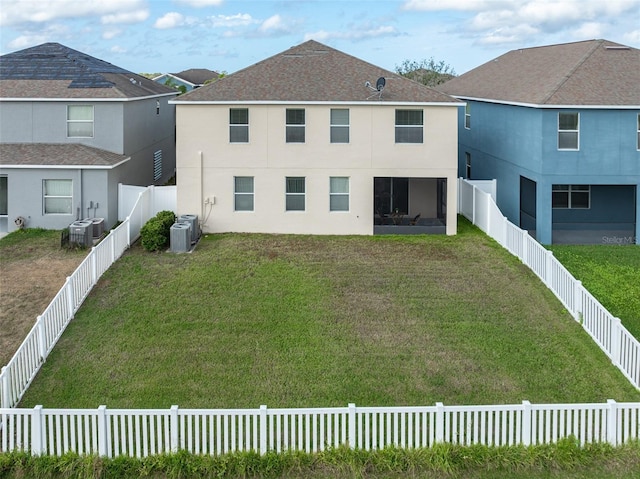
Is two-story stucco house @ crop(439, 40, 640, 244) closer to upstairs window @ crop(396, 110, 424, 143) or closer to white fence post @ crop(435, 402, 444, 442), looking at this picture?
upstairs window @ crop(396, 110, 424, 143)

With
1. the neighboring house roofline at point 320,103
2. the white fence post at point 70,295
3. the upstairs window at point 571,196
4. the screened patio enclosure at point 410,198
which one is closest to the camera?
the white fence post at point 70,295

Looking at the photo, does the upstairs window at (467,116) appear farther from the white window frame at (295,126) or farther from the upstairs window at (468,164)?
the white window frame at (295,126)

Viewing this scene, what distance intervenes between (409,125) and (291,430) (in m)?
15.0

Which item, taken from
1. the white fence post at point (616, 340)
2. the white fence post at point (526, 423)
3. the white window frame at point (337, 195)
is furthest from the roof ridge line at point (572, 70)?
the white fence post at point (526, 423)

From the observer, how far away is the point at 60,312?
15758 mm

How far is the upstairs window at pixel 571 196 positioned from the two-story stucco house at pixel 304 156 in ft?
17.3

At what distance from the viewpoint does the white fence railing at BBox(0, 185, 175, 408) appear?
12828mm

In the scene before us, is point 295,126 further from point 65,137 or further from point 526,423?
point 526,423

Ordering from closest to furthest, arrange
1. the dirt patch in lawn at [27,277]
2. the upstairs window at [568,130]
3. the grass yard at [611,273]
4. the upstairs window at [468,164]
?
1. the dirt patch in lawn at [27,277]
2. the grass yard at [611,273]
3. the upstairs window at [568,130]
4. the upstairs window at [468,164]

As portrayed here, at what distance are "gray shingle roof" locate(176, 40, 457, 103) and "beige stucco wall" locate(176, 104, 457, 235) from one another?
32 cm

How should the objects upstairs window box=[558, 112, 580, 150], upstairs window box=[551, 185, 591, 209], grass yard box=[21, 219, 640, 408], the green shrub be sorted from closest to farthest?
1. grass yard box=[21, 219, 640, 408]
2. the green shrub
3. upstairs window box=[558, 112, 580, 150]
4. upstairs window box=[551, 185, 591, 209]

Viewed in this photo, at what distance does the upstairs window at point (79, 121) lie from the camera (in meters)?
26.7

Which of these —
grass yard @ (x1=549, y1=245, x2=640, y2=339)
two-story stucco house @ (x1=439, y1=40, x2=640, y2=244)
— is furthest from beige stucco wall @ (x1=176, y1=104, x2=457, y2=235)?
grass yard @ (x1=549, y1=245, x2=640, y2=339)

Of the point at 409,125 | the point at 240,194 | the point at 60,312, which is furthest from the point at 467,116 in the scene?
the point at 60,312
